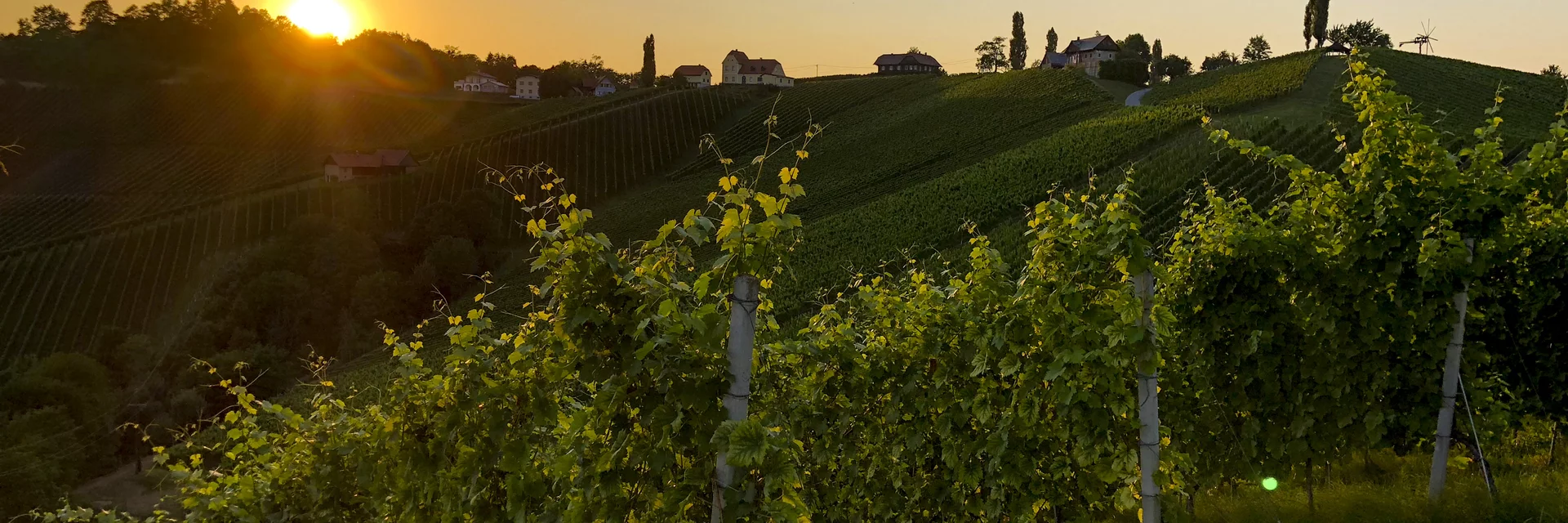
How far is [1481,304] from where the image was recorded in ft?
18.7

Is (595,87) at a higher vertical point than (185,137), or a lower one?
higher

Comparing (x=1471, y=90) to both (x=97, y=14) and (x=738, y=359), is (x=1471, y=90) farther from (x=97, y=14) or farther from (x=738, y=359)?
(x=97, y=14)

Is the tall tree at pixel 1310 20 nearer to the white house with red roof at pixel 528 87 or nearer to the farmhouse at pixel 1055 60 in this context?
the farmhouse at pixel 1055 60

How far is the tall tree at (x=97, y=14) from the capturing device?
123188 mm

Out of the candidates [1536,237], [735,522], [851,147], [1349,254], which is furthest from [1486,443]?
[851,147]

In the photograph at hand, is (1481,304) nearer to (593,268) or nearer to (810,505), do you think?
(810,505)

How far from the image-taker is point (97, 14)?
125312 millimetres

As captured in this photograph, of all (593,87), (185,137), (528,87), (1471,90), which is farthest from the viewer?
(593,87)

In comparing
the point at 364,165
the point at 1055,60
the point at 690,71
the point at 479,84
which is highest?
the point at 690,71

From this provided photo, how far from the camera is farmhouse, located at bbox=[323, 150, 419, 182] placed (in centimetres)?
6938

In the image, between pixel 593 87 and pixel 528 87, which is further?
pixel 593 87

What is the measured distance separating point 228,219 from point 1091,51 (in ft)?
344

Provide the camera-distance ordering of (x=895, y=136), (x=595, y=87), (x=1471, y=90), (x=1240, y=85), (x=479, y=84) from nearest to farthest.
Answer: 1. (x=1471, y=90)
2. (x=1240, y=85)
3. (x=895, y=136)
4. (x=595, y=87)
5. (x=479, y=84)

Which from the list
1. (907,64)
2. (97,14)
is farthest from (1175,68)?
(97,14)
